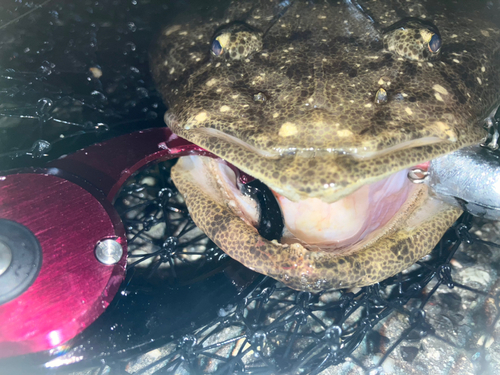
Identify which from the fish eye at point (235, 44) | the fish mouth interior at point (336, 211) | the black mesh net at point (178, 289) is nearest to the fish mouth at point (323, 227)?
the fish mouth interior at point (336, 211)

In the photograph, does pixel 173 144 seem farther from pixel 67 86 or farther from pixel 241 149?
pixel 67 86

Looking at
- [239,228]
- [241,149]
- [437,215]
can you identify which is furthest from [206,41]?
[437,215]

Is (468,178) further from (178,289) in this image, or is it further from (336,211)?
(178,289)

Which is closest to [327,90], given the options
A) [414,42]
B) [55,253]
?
[414,42]

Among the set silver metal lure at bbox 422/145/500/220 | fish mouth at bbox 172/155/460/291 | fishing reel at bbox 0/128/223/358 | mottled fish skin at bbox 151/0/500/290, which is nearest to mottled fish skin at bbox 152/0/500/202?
mottled fish skin at bbox 151/0/500/290

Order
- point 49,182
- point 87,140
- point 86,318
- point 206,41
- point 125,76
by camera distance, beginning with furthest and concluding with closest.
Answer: point 125,76 → point 87,140 → point 206,41 → point 49,182 → point 86,318

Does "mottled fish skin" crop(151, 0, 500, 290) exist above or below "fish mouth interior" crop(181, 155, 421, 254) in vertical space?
above

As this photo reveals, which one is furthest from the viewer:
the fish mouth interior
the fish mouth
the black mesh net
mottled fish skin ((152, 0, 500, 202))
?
the black mesh net

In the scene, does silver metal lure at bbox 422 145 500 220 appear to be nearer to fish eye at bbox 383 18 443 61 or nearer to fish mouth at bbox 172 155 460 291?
fish mouth at bbox 172 155 460 291
